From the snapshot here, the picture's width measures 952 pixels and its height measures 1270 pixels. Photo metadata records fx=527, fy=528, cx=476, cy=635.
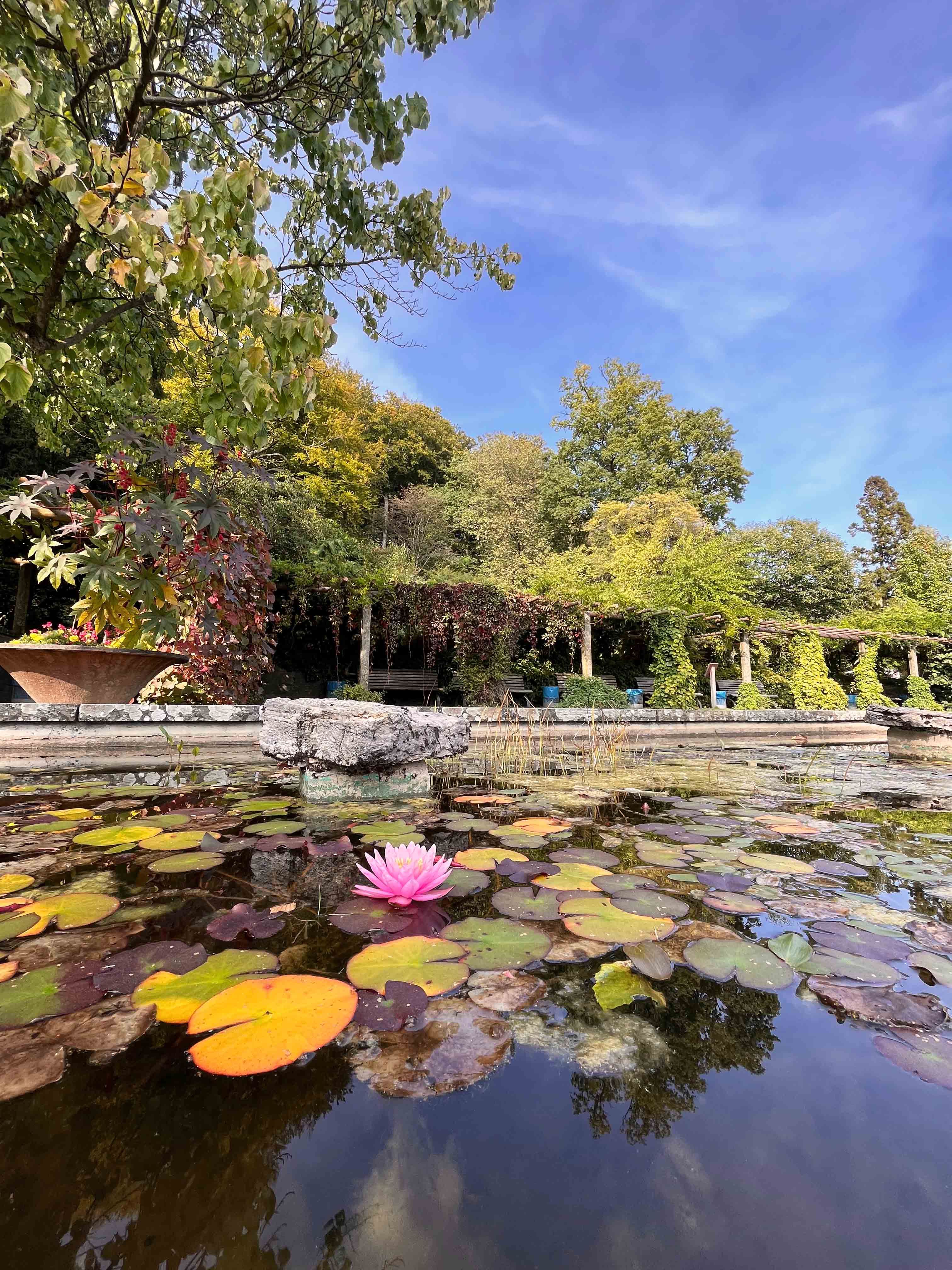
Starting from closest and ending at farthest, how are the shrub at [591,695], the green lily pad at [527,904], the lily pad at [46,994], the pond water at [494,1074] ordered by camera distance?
1. the pond water at [494,1074]
2. the lily pad at [46,994]
3. the green lily pad at [527,904]
4. the shrub at [591,695]

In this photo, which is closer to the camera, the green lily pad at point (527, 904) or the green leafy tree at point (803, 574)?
the green lily pad at point (527, 904)

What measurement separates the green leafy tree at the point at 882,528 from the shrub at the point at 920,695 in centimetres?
1339

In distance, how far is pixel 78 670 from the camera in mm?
3797

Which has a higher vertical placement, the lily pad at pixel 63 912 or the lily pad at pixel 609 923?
the lily pad at pixel 609 923

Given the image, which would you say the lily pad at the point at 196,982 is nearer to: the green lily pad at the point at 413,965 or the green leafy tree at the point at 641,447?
the green lily pad at the point at 413,965

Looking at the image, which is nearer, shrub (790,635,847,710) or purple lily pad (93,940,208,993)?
purple lily pad (93,940,208,993)

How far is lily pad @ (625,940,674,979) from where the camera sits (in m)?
0.97

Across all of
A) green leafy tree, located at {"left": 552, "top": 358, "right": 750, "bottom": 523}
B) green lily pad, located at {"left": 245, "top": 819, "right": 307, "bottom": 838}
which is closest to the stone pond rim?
green lily pad, located at {"left": 245, "top": 819, "right": 307, "bottom": 838}

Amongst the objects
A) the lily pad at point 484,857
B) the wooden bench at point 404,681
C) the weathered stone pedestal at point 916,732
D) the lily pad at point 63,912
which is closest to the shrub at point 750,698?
the weathered stone pedestal at point 916,732

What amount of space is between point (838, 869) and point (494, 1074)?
1.38 meters

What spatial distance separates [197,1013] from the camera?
821mm

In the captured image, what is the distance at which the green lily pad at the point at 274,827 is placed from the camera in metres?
1.85

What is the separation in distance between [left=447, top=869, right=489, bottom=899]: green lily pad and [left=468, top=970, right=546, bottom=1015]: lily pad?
1.20ft

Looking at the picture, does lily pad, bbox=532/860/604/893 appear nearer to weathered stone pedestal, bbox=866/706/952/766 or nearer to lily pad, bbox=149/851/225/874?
lily pad, bbox=149/851/225/874
